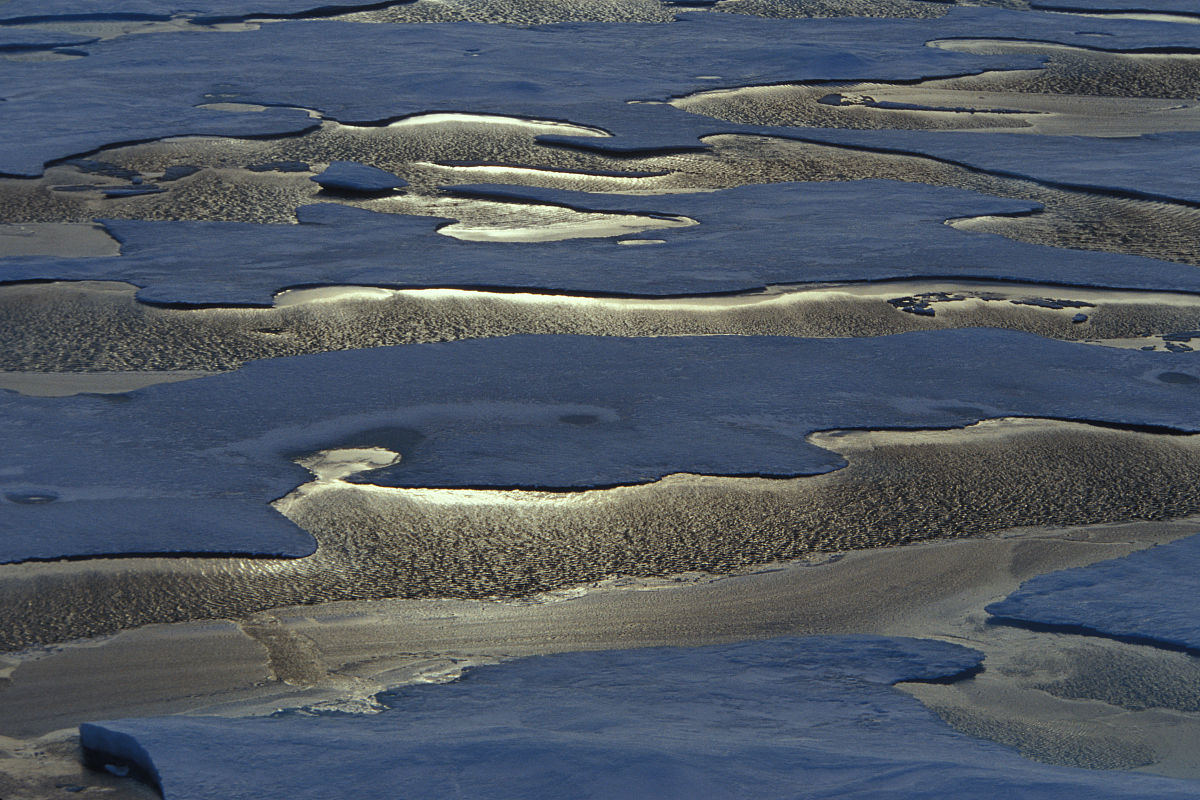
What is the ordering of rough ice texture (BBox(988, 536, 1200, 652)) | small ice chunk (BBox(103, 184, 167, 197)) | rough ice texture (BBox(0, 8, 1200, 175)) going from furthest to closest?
rough ice texture (BBox(0, 8, 1200, 175))
small ice chunk (BBox(103, 184, 167, 197))
rough ice texture (BBox(988, 536, 1200, 652))

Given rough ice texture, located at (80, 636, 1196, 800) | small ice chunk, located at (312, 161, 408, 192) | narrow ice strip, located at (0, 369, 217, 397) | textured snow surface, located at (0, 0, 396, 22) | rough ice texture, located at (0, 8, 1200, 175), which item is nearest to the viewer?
rough ice texture, located at (80, 636, 1196, 800)

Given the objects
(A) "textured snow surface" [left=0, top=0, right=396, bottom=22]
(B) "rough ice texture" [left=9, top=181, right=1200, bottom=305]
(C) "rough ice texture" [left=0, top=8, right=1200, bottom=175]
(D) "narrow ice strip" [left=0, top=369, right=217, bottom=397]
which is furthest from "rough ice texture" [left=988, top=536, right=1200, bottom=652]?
(A) "textured snow surface" [left=0, top=0, right=396, bottom=22]

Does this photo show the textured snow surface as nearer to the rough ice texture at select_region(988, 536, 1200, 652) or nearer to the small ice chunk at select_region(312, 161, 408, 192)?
the small ice chunk at select_region(312, 161, 408, 192)

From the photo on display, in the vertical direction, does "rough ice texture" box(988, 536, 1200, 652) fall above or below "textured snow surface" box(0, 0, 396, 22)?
below

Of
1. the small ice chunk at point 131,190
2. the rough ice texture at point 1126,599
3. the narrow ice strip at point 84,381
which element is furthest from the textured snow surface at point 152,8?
the rough ice texture at point 1126,599

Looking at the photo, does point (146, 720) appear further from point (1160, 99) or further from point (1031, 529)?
point (1160, 99)

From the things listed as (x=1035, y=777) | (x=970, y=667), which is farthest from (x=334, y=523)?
(x=1035, y=777)
